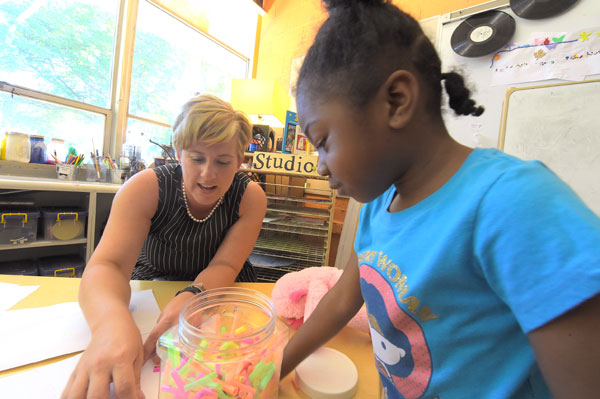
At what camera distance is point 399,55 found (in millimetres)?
392

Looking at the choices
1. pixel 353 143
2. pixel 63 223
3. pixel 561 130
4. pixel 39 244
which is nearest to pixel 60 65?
pixel 63 223

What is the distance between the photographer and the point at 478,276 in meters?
0.32

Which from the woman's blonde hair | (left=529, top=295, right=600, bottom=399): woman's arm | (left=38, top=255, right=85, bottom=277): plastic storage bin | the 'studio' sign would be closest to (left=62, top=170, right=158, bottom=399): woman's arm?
the woman's blonde hair

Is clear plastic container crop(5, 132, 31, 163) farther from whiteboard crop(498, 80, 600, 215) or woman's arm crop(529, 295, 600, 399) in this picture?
whiteboard crop(498, 80, 600, 215)

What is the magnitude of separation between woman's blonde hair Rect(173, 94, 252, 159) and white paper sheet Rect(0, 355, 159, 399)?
637mm

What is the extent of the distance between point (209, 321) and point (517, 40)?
2033mm

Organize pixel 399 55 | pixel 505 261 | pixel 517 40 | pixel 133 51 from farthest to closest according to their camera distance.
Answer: pixel 133 51 < pixel 517 40 < pixel 399 55 < pixel 505 261

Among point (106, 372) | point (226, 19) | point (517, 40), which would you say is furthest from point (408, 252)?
point (226, 19)

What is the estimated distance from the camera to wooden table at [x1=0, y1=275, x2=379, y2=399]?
1.61ft

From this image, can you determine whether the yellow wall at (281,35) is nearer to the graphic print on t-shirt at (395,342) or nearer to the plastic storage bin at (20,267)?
the plastic storage bin at (20,267)

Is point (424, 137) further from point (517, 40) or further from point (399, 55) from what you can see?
point (517, 40)

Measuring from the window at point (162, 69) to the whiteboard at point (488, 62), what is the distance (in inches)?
76.9

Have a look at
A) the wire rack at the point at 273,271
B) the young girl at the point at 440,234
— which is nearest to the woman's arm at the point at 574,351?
the young girl at the point at 440,234

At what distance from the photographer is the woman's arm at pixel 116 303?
16.6 inches
